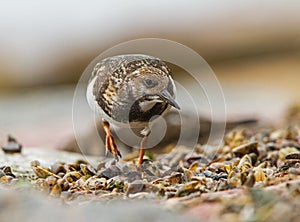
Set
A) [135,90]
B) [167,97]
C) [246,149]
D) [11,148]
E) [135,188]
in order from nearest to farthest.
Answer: [135,188] → [167,97] → [135,90] → [246,149] → [11,148]

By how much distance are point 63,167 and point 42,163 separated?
0.32 meters

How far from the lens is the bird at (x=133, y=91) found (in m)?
2.96

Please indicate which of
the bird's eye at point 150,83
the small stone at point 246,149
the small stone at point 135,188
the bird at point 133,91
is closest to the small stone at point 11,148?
the bird at point 133,91

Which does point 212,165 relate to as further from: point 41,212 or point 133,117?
point 41,212

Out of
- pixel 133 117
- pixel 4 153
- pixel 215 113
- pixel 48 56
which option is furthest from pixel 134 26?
pixel 133 117

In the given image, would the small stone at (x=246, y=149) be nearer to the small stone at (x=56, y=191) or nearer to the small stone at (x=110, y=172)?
the small stone at (x=110, y=172)

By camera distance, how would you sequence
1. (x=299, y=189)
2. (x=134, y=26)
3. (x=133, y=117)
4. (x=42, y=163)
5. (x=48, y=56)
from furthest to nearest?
1. (x=134, y=26)
2. (x=48, y=56)
3. (x=42, y=163)
4. (x=133, y=117)
5. (x=299, y=189)

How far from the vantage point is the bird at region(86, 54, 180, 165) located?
117 inches

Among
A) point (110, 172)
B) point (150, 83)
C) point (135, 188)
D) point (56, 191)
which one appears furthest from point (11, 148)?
point (135, 188)

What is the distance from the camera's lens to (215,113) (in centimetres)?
528

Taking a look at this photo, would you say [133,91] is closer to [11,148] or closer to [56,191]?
[56,191]

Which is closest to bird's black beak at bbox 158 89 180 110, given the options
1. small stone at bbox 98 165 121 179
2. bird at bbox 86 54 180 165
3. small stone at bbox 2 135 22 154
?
bird at bbox 86 54 180 165

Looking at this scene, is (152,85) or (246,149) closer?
(152,85)

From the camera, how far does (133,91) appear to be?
119 inches
